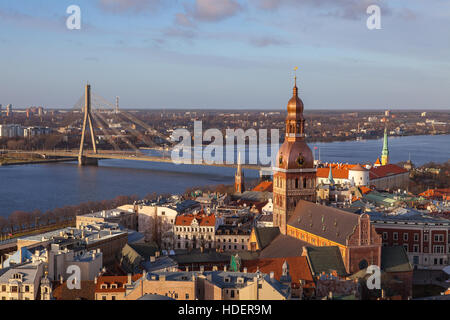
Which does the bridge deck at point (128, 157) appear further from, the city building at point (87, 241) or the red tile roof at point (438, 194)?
the city building at point (87, 241)

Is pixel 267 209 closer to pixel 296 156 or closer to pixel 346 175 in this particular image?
pixel 296 156

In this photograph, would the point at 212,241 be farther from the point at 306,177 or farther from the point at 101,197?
the point at 101,197

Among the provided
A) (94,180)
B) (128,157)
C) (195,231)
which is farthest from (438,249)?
(128,157)

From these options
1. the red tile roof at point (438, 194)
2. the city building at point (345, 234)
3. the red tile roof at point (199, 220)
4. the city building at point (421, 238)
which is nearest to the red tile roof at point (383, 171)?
the red tile roof at point (438, 194)

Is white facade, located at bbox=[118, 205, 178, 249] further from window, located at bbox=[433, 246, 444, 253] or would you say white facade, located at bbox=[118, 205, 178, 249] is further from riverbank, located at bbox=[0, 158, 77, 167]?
riverbank, located at bbox=[0, 158, 77, 167]

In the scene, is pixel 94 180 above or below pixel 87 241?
below
